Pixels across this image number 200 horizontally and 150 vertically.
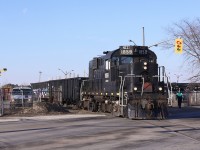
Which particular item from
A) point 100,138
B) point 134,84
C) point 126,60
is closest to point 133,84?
point 134,84

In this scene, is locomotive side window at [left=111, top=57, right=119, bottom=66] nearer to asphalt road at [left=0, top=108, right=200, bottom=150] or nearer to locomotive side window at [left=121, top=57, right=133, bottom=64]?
locomotive side window at [left=121, top=57, right=133, bottom=64]

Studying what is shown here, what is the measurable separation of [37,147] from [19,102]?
25.3 meters

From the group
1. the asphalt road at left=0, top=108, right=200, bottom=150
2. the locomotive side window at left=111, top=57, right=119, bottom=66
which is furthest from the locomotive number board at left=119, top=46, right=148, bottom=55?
the asphalt road at left=0, top=108, right=200, bottom=150

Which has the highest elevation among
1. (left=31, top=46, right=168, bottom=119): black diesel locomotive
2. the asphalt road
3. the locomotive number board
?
the locomotive number board

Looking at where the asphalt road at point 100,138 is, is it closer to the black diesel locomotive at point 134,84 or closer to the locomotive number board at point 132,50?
the black diesel locomotive at point 134,84

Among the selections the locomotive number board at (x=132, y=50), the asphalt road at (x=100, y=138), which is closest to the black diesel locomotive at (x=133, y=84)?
the locomotive number board at (x=132, y=50)

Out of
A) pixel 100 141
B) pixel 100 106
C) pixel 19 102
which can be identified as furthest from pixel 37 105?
pixel 100 141

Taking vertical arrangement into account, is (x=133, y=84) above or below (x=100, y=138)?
above

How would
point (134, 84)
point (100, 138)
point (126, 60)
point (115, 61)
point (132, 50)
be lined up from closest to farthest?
point (100, 138) < point (134, 84) < point (132, 50) < point (126, 60) < point (115, 61)

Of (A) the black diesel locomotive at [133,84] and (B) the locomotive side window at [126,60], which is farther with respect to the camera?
(B) the locomotive side window at [126,60]

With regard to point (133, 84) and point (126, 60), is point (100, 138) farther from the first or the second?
point (126, 60)

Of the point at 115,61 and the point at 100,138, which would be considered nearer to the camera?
the point at 100,138

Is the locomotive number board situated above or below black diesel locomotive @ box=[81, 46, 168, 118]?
above

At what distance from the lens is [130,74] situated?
25.5m
